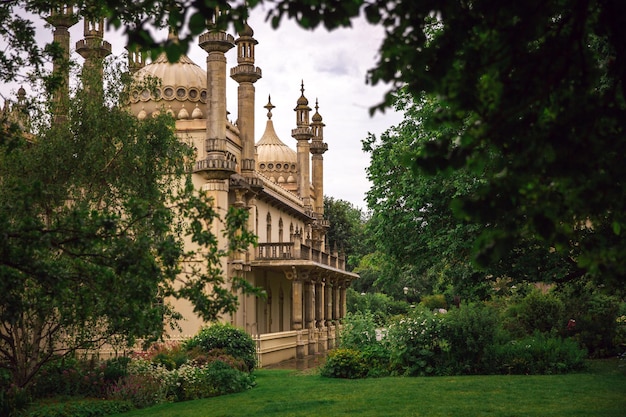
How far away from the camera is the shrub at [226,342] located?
22.2 meters

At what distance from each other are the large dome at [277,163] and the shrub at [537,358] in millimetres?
28218

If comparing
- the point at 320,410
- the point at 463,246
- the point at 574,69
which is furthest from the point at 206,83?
the point at 574,69

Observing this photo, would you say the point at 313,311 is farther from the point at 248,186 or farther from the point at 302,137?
the point at 302,137

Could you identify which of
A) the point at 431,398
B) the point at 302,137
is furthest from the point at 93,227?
the point at 302,137

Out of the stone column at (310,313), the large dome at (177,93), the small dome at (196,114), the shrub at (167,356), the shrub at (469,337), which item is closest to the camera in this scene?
the shrub at (167,356)

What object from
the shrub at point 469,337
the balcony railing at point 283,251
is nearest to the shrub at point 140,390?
the shrub at point 469,337

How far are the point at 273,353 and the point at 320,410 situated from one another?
16.3 meters

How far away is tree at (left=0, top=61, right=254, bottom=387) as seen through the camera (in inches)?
290

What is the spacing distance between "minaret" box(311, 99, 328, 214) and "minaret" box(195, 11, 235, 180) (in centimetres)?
1791

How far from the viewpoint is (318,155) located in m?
46.7

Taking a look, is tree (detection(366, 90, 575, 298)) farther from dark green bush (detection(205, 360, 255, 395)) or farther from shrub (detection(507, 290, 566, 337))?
shrub (detection(507, 290, 566, 337))

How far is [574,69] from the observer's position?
4.95 m

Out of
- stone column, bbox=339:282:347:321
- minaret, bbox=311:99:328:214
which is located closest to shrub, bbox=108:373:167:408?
minaret, bbox=311:99:328:214

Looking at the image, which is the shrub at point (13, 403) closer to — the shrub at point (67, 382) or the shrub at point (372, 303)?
the shrub at point (67, 382)
